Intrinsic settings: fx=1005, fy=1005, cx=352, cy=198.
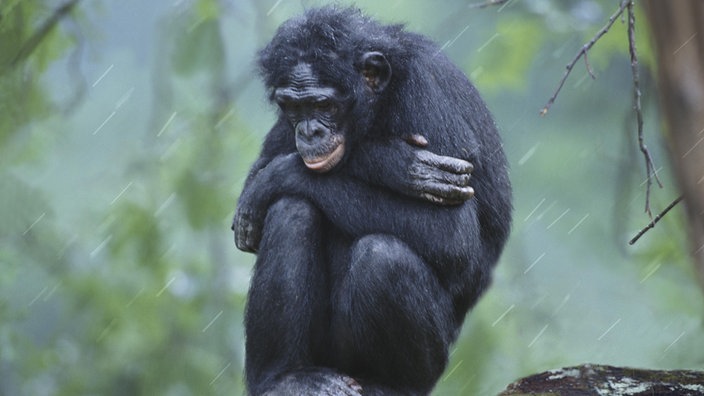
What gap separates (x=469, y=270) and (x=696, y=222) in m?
1.99

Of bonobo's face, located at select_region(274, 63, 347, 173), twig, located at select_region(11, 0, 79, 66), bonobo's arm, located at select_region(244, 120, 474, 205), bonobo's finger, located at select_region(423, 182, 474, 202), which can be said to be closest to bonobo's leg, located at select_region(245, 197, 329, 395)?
bonobo's face, located at select_region(274, 63, 347, 173)

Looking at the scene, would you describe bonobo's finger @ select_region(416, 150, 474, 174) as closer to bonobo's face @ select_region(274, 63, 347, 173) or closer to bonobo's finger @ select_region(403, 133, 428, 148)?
bonobo's finger @ select_region(403, 133, 428, 148)

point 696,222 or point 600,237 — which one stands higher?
point 696,222

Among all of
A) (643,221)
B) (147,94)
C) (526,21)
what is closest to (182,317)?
(147,94)

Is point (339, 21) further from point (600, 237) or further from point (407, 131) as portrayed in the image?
point (600, 237)

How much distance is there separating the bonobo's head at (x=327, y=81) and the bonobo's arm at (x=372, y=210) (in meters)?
0.12

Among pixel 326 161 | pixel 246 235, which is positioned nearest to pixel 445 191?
pixel 326 161

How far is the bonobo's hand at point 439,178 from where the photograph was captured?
503 centimetres

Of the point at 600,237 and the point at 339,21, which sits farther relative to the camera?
the point at 600,237

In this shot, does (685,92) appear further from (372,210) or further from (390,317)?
(390,317)

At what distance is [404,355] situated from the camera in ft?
16.4

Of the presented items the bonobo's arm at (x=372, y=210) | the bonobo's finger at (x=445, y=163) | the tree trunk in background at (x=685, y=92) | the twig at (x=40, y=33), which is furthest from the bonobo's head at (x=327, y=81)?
the twig at (x=40, y=33)

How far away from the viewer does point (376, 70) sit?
5266mm

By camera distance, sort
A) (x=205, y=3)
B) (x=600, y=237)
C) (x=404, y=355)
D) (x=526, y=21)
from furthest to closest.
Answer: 1. (x=600, y=237)
2. (x=526, y=21)
3. (x=205, y=3)
4. (x=404, y=355)
